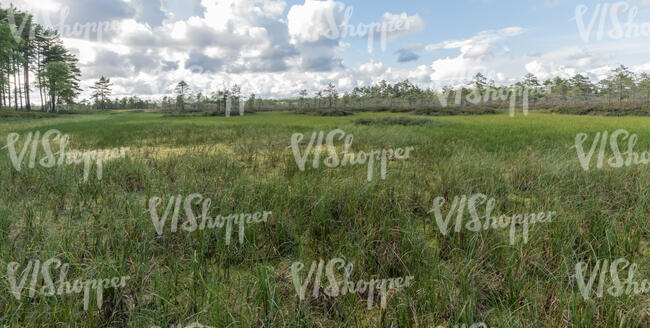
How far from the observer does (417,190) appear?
4.48 metres

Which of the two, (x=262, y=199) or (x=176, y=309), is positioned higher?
(x=262, y=199)

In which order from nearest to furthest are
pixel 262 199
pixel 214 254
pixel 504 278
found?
pixel 504 278 < pixel 214 254 < pixel 262 199

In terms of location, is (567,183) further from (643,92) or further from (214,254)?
(643,92)

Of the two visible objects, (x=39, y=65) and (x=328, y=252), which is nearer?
(x=328, y=252)

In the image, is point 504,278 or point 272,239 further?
point 272,239

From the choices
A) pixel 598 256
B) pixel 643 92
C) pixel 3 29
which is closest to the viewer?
pixel 598 256

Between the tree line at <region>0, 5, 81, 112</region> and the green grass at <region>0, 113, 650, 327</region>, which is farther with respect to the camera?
the tree line at <region>0, 5, 81, 112</region>

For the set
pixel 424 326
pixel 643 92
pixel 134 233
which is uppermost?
pixel 643 92

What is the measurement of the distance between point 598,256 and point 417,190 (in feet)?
7.14

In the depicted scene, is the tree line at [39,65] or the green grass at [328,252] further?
the tree line at [39,65]

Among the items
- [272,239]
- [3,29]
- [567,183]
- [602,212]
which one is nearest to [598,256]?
[602,212]

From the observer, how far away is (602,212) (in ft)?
10.5

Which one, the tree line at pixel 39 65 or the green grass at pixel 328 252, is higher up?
the tree line at pixel 39 65

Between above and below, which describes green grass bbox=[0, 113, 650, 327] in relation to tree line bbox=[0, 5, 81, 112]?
below
